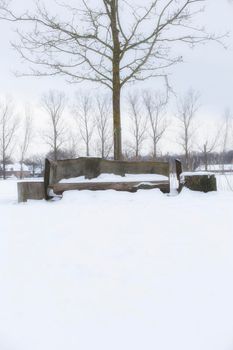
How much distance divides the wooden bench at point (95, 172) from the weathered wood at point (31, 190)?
164 mm

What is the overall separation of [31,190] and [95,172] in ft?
3.70

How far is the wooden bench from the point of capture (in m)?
6.39

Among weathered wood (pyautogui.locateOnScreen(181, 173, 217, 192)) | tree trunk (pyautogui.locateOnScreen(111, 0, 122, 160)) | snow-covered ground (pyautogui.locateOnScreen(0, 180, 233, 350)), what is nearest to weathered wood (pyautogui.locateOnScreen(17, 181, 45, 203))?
snow-covered ground (pyautogui.locateOnScreen(0, 180, 233, 350))

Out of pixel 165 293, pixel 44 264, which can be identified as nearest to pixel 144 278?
pixel 165 293

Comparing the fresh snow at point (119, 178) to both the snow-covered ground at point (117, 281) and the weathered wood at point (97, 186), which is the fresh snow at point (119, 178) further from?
the snow-covered ground at point (117, 281)

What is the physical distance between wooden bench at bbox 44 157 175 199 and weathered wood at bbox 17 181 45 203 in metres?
0.16

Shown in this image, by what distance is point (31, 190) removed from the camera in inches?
257

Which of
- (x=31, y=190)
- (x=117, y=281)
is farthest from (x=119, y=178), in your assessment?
(x=117, y=281)

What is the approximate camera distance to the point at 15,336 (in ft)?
6.95

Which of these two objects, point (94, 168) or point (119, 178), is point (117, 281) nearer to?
point (119, 178)

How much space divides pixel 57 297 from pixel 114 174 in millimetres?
4440

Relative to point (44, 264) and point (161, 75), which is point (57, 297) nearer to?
point (44, 264)

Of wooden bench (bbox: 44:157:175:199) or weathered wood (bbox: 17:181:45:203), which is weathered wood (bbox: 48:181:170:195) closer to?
wooden bench (bbox: 44:157:175:199)

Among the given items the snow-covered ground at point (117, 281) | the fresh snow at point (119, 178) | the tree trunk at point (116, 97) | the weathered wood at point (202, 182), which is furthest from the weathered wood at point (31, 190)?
the tree trunk at point (116, 97)
